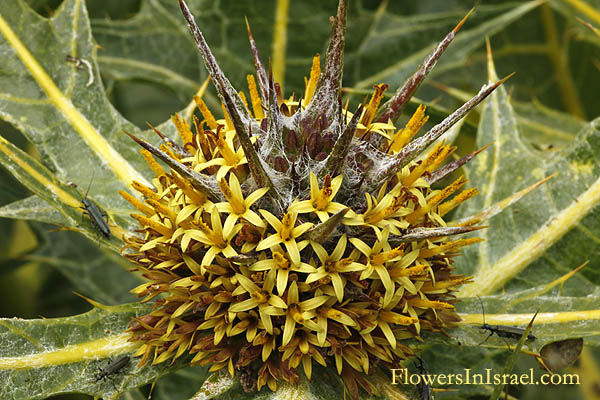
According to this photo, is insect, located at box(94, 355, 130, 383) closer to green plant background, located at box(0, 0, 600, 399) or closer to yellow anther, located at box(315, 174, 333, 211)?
green plant background, located at box(0, 0, 600, 399)

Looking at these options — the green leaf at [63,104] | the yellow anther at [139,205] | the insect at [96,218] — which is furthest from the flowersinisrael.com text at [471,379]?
the green leaf at [63,104]

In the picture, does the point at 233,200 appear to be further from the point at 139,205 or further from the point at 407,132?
the point at 407,132

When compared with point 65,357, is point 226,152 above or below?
above

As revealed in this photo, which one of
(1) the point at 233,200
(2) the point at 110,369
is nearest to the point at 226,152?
(1) the point at 233,200

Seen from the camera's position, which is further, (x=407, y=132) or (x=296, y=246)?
(x=407, y=132)

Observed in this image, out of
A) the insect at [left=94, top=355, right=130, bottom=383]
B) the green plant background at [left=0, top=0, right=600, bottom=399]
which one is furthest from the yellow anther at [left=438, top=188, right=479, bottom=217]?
the insect at [left=94, top=355, right=130, bottom=383]
